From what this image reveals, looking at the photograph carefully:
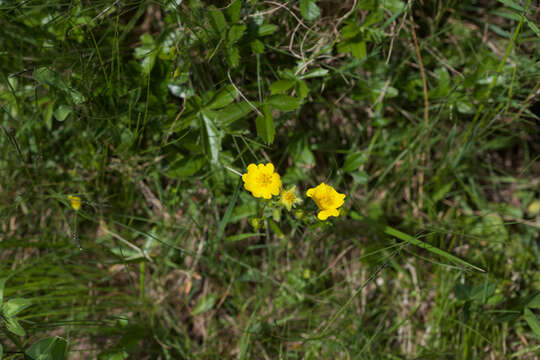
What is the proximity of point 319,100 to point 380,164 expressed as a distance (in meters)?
0.56

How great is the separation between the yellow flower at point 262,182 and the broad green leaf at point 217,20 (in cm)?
64

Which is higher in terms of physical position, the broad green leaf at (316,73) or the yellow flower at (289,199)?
the broad green leaf at (316,73)

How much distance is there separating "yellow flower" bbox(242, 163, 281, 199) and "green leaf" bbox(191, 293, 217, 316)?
3.26 feet

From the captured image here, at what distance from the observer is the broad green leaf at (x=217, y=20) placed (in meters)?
1.82

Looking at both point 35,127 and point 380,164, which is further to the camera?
point 380,164

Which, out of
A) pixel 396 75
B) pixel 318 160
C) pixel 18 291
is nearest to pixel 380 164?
pixel 318 160

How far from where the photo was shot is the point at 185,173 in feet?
6.90

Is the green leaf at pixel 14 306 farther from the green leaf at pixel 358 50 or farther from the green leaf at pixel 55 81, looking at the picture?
the green leaf at pixel 358 50

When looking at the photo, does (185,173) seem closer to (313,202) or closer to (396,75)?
(313,202)

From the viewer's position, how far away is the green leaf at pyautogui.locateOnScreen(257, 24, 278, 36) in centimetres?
194

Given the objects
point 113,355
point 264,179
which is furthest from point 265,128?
point 113,355

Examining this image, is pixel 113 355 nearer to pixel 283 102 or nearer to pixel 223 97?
pixel 223 97

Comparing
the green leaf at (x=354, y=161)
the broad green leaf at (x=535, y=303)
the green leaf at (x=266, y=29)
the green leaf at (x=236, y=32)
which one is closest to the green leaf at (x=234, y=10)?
the green leaf at (x=236, y=32)

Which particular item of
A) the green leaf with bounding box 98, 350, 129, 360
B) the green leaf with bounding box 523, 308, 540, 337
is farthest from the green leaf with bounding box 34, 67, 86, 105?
the green leaf with bounding box 523, 308, 540, 337
